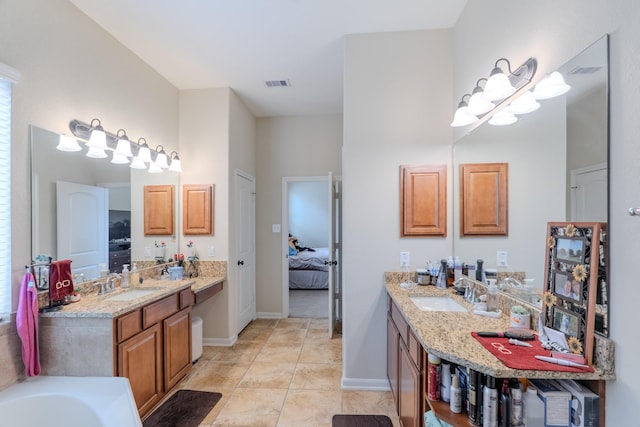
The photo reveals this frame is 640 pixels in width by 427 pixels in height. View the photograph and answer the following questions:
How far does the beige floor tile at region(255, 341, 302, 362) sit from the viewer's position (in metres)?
3.12

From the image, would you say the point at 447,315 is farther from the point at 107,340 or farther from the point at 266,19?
the point at 266,19

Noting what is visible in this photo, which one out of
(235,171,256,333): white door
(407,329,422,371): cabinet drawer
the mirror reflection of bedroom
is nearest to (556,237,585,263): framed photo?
(407,329,422,371): cabinet drawer

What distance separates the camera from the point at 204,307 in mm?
3498

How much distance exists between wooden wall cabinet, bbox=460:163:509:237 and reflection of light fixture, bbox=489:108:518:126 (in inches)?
9.9

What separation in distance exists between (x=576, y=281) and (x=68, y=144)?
124 inches

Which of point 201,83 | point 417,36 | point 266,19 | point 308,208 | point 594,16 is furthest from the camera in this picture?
point 308,208

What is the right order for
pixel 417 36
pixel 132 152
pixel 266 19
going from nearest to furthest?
pixel 266 19 < pixel 417 36 < pixel 132 152

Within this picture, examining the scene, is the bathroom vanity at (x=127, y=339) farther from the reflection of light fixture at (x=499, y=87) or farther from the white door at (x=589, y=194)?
the reflection of light fixture at (x=499, y=87)

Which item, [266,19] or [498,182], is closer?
[498,182]

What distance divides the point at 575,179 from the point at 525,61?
79cm

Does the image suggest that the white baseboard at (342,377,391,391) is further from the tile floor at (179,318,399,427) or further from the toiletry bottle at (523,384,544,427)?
the toiletry bottle at (523,384,544,427)

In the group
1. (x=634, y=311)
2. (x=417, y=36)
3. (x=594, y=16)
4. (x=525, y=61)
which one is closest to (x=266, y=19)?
(x=417, y=36)

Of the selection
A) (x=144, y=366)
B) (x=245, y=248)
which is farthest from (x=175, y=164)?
(x=144, y=366)

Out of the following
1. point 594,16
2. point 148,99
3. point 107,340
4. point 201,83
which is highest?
point 201,83
